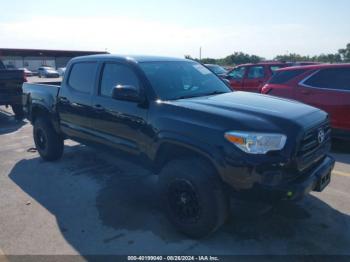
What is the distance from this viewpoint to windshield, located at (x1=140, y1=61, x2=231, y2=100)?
3980mm

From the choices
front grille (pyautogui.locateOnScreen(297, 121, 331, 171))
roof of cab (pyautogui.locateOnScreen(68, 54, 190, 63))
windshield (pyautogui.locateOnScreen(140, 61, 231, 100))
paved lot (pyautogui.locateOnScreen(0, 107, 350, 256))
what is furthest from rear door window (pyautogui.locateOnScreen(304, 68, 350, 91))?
roof of cab (pyautogui.locateOnScreen(68, 54, 190, 63))

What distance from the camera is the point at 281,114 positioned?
333cm

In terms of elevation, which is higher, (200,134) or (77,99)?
(77,99)

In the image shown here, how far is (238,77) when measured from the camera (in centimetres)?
1185

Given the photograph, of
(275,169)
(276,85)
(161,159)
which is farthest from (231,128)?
(276,85)

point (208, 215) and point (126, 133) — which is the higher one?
point (126, 133)

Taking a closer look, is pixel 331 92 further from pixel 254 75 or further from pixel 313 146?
pixel 254 75

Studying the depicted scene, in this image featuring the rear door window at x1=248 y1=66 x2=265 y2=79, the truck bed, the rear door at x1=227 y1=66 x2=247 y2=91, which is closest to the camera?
the truck bed

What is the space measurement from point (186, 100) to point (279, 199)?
4.78ft

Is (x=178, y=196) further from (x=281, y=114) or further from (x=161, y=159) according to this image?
(x=281, y=114)

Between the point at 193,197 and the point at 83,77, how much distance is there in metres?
2.68

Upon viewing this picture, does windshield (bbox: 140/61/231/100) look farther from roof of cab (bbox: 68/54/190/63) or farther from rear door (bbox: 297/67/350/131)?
rear door (bbox: 297/67/350/131)

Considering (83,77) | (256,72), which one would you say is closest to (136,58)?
(83,77)

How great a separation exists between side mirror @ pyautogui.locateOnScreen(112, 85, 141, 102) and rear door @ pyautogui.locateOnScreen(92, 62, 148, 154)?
0.12m
